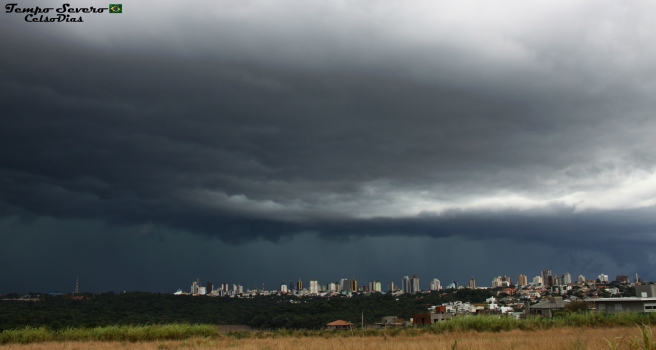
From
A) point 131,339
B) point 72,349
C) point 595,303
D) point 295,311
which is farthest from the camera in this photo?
point 295,311

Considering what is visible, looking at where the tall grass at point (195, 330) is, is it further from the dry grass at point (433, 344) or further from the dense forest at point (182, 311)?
the dense forest at point (182, 311)

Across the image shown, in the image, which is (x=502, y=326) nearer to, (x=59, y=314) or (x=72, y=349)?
(x=72, y=349)

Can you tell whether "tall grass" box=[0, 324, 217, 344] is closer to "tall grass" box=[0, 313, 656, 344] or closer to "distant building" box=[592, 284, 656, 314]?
"tall grass" box=[0, 313, 656, 344]

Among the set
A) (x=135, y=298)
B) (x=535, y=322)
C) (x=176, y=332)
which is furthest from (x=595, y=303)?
(x=135, y=298)

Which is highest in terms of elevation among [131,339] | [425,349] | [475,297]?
[425,349]

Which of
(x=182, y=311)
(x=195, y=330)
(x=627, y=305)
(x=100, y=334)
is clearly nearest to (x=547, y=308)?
(x=627, y=305)

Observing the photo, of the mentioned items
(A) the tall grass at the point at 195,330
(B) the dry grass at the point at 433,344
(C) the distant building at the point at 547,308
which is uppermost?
(B) the dry grass at the point at 433,344

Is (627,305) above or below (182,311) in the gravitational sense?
above

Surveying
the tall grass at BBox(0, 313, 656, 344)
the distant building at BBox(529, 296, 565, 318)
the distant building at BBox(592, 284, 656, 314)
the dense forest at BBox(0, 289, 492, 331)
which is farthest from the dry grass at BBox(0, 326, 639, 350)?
the dense forest at BBox(0, 289, 492, 331)

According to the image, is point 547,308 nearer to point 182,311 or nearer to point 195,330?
point 195,330

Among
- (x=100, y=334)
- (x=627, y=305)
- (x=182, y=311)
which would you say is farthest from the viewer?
(x=182, y=311)

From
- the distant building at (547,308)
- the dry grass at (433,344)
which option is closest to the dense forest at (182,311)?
the distant building at (547,308)
